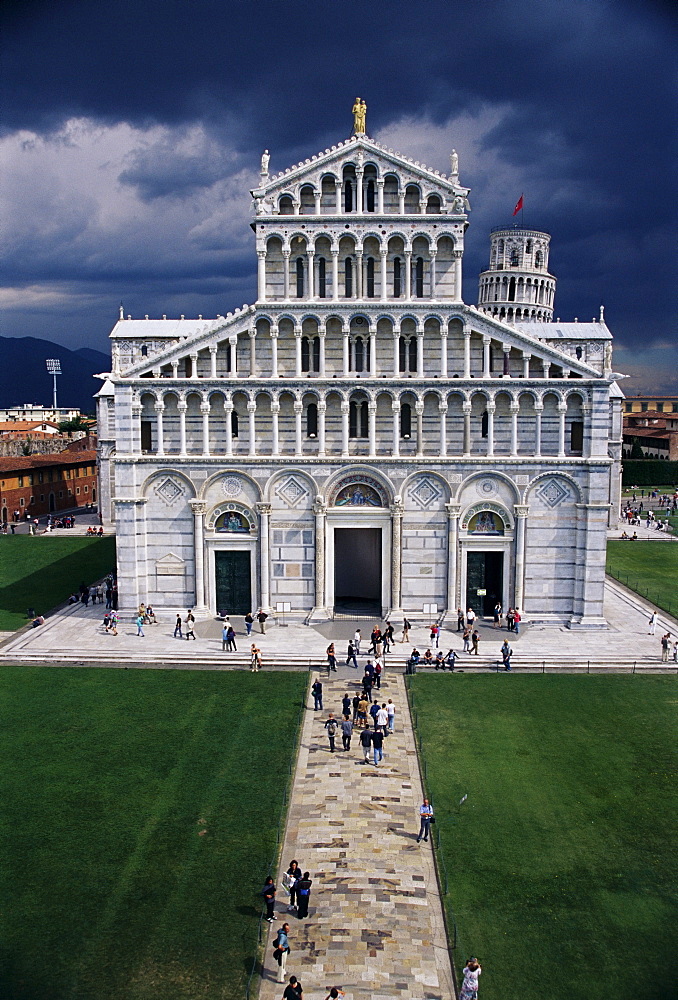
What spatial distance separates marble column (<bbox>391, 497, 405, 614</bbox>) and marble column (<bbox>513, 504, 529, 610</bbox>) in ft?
18.3

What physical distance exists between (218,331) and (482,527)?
52.3ft

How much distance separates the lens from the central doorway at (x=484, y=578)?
39.4 meters

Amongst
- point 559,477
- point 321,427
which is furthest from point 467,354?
point 321,427

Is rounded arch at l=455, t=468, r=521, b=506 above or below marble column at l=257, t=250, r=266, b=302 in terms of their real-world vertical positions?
below

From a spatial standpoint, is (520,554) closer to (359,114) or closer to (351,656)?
(351,656)

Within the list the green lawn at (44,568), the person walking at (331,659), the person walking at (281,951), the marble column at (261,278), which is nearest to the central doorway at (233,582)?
the person walking at (331,659)

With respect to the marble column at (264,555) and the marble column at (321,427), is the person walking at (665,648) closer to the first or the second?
the marble column at (321,427)

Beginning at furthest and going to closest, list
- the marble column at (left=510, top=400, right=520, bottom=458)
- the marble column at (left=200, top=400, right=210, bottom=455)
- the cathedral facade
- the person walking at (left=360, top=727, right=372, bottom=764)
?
the marble column at (left=200, top=400, right=210, bottom=455) → the marble column at (left=510, top=400, right=520, bottom=458) → the cathedral facade → the person walking at (left=360, top=727, right=372, bottom=764)

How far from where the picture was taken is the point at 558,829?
20.9 metres

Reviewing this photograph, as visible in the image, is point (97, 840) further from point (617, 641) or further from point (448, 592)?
point (617, 641)

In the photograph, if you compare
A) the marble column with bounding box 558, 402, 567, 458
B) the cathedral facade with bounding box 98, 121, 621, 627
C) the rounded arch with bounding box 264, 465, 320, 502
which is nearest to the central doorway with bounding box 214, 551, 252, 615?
the cathedral facade with bounding box 98, 121, 621, 627

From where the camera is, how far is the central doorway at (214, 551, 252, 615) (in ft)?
131

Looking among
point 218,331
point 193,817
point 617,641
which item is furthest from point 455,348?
point 193,817

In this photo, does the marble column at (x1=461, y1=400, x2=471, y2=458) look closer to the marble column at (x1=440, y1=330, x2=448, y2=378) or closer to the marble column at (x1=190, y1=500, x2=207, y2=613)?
the marble column at (x1=440, y1=330, x2=448, y2=378)
